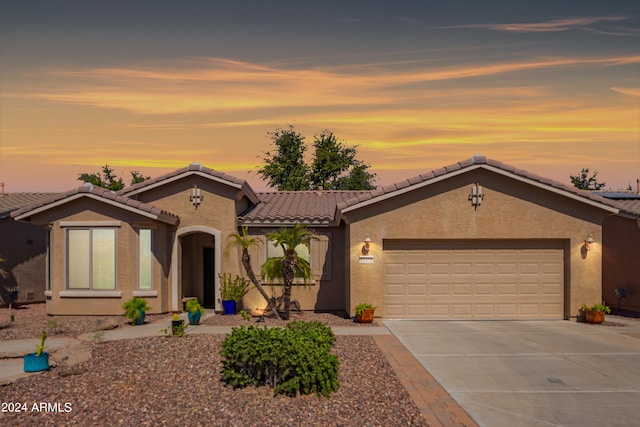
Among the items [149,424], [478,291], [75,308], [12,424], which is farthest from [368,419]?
[75,308]

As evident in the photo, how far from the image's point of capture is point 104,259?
18406 millimetres

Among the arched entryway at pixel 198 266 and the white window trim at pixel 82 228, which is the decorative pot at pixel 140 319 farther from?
the arched entryway at pixel 198 266

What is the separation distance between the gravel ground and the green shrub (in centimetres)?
16

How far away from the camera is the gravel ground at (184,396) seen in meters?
8.26

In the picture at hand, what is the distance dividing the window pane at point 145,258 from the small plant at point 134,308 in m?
1.33

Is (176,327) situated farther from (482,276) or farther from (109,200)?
(482,276)

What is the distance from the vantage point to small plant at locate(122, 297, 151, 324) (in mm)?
16719

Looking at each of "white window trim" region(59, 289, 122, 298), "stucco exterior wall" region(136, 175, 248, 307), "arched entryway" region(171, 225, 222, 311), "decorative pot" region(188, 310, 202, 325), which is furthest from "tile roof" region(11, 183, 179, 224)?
"decorative pot" region(188, 310, 202, 325)

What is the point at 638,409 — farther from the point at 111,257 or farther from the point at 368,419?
the point at 111,257

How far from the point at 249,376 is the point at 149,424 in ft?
6.51

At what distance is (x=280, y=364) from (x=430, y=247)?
30.8ft

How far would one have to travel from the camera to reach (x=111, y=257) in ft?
60.4

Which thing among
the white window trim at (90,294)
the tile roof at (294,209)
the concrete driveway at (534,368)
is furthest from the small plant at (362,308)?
the white window trim at (90,294)

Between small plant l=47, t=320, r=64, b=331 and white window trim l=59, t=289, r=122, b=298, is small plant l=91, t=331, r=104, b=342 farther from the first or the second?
white window trim l=59, t=289, r=122, b=298
